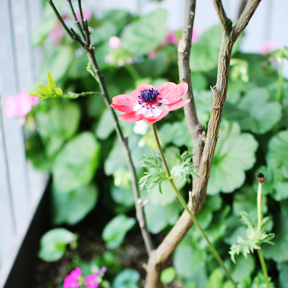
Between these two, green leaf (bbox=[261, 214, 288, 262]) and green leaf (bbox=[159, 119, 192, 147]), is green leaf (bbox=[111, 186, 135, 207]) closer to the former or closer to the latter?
green leaf (bbox=[159, 119, 192, 147])

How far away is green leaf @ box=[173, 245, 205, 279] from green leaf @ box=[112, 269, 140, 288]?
0.15 meters

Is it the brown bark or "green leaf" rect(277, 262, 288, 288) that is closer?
the brown bark

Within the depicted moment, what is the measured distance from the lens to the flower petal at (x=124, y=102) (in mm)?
351

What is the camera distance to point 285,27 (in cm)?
170

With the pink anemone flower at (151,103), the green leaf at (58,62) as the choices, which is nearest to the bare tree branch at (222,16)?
the pink anemone flower at (151,103)

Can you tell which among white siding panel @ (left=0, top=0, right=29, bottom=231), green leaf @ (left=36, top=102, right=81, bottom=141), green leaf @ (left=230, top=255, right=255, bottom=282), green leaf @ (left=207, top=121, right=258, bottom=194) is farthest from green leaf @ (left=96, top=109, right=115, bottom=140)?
green leaf @ (left=230, top=255, right=255, bottom=282)

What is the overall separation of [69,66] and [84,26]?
857 mm

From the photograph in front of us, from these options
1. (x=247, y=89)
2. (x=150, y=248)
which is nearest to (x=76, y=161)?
(x=150, y=248)

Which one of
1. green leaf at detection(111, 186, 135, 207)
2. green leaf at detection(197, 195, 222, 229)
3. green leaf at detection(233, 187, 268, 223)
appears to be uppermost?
green leaf at detection(233, 187, 268, 223)

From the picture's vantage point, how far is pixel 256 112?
0.87 m

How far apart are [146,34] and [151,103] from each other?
39.9 inches

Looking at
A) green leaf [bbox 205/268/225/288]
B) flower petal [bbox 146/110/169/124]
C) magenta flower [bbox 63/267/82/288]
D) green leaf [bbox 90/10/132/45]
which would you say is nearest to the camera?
flower petal [bbox 146/110/169/124]

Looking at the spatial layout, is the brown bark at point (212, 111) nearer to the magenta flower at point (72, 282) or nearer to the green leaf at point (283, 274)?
the magenta flower at point (72, 282)

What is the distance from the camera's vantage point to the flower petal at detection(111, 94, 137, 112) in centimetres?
35
